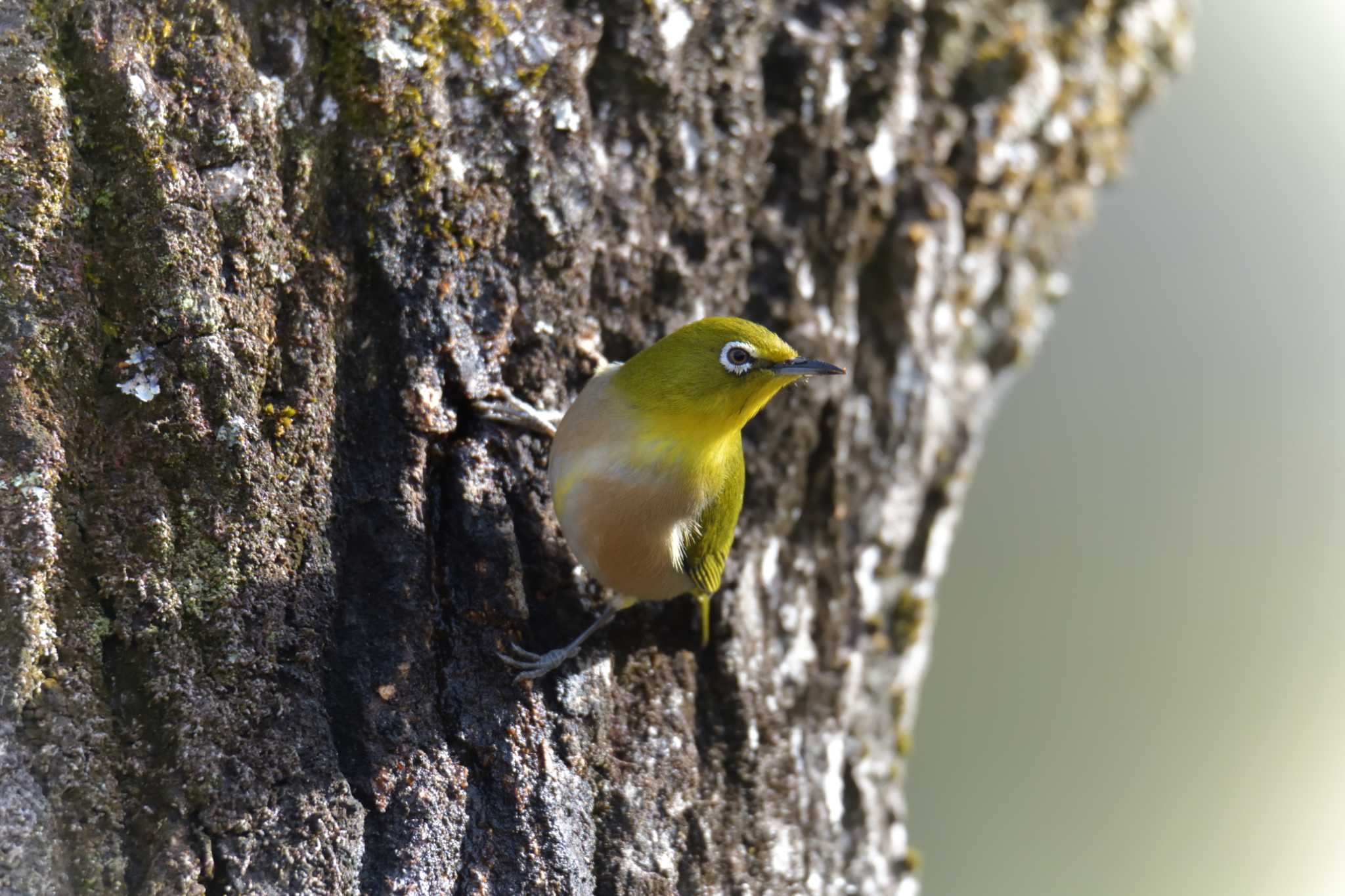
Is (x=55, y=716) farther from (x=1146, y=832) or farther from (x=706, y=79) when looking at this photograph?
(x=1146, y=832)

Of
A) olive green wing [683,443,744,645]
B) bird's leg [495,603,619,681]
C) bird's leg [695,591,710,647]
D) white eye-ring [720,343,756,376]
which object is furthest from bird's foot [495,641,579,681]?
white eye-ring [720,343,756,376]

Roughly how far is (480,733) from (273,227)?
1.30 m

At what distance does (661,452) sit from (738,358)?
1.24 feet

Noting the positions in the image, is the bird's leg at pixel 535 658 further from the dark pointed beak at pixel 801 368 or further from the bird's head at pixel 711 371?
the dark pointed beak at pixel 801 368

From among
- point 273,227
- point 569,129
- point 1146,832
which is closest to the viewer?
point 273,227

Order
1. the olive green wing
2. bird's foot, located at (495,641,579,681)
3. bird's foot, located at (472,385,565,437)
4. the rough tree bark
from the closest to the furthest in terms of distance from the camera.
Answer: the rough tree bark → bird's foot, located at (495,641,579,681) → bird's foot, located at (472,385,565,437) → the olive green wing

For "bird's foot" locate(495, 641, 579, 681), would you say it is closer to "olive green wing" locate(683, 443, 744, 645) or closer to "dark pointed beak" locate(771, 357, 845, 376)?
"olive green wing" locate(683, 443, 744, 645)

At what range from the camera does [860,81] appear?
4.03m

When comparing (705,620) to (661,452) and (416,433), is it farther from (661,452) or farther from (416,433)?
(416,433)

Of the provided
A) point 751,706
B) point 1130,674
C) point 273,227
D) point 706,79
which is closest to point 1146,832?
point 1130,674

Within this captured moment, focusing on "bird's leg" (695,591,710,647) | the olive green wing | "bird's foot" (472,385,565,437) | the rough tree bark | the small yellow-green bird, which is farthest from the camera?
"bird's leg" (695,591,710,647)

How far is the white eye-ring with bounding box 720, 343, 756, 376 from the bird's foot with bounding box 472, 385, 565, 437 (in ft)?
1.67

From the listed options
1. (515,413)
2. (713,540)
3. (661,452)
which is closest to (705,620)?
(713,540)

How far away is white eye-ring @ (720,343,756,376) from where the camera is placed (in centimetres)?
311
